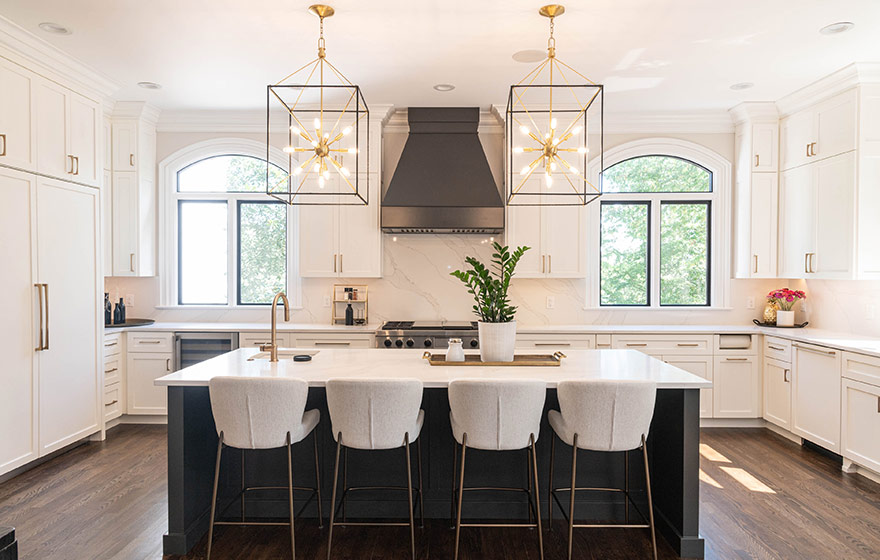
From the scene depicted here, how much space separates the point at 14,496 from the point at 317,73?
3477mm

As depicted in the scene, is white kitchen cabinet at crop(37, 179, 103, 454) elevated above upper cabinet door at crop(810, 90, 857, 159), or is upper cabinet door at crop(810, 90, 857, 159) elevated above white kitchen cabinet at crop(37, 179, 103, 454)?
upper cabinet door at crop(810, 90, 857, 159)

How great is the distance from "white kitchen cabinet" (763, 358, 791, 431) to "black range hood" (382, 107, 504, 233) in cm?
261

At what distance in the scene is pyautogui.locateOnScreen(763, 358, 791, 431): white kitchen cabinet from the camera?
4602 millimetres

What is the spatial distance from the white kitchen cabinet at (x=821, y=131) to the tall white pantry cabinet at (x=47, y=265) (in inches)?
228

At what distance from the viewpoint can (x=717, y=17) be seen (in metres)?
3.33

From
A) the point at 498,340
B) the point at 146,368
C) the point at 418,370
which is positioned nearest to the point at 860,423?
the point at 498,340

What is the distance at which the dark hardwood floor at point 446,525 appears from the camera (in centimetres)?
276

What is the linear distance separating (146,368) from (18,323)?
1.41m

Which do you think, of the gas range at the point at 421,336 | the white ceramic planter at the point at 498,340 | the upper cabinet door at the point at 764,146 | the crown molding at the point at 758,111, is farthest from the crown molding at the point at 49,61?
the upper cabinet door at the point at 764,146

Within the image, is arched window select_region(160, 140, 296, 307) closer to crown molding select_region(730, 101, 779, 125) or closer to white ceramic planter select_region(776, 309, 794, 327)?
crown molding select_region(730, 101, 779, 125)

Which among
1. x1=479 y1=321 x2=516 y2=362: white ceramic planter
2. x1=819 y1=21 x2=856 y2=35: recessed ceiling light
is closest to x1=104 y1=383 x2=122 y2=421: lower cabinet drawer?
x1=479 y1=321 x2=516 y2=362: white ceramic planter

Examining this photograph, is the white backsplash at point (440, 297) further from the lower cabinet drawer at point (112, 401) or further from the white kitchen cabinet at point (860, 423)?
the white kitchen cabinet at point (860, 423)

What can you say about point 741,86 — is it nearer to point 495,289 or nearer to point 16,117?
point 495,289

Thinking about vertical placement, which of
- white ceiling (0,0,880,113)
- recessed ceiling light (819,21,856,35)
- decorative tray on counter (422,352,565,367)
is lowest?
decorative tray on counter (422,352,565,367)
